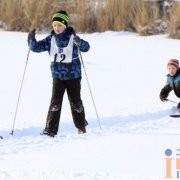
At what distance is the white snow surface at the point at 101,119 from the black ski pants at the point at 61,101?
114 millimetres

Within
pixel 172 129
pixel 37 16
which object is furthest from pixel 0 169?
pixel 37 16

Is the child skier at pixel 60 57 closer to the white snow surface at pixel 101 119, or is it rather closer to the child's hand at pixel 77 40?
the child's hand at pixel 77 40

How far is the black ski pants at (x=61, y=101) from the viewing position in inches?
206

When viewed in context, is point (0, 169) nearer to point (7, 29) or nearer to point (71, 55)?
point (71, 55)

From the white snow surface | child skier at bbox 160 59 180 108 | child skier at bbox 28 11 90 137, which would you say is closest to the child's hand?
child skier at bbox 28 11 90 137

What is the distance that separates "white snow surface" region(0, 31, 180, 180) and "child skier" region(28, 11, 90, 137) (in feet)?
0.87

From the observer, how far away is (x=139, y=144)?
190 inches

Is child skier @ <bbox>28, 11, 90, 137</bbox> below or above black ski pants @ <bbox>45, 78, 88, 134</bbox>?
above

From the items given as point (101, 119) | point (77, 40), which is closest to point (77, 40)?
point (77, 40)

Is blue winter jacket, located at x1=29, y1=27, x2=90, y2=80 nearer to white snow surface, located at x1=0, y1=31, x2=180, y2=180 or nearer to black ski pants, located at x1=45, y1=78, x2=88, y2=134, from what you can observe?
black ski pants, located at x1=45, y1=78, x2=88, y2=134

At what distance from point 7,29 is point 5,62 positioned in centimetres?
246

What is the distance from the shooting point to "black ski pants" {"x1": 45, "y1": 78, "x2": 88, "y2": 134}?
5.23m

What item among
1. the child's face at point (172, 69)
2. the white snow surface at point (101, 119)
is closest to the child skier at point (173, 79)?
the child's face at point (172, 69)

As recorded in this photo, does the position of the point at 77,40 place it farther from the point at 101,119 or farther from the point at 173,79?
the point at 173,79
